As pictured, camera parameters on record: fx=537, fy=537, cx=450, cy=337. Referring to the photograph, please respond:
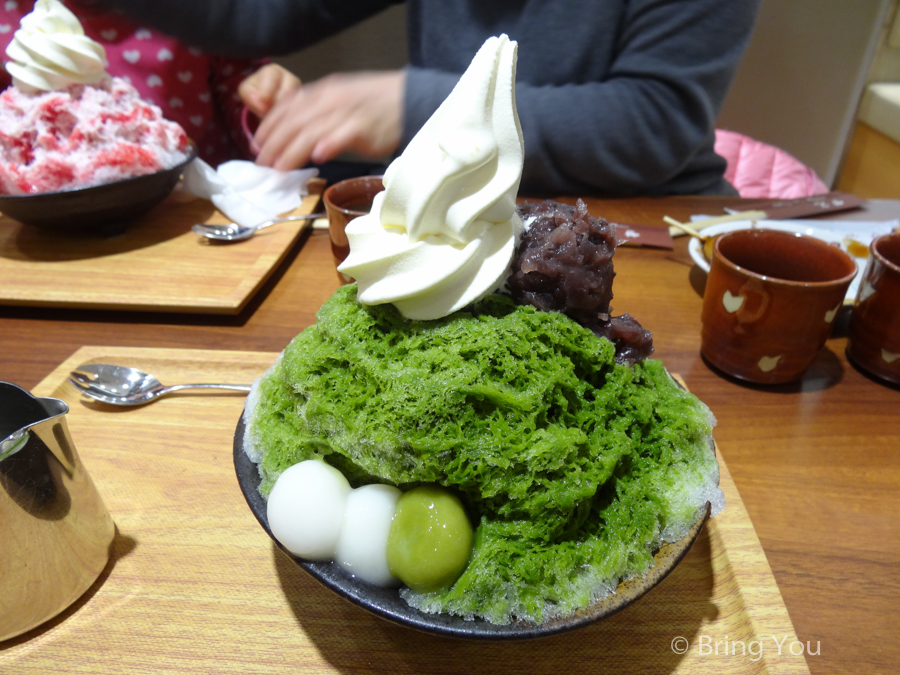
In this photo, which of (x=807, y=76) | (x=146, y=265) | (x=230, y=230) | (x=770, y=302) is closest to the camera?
(x=770, y=302)

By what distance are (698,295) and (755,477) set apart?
24.5 inches

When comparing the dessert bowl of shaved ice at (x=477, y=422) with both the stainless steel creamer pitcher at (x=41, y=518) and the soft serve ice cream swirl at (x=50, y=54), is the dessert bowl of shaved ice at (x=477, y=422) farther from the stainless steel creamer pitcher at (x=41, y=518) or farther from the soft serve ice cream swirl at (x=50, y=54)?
the soft serve ice cream swirl at (x=50, y=54)

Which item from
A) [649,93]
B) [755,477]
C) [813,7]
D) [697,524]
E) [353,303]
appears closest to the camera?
[697,524]

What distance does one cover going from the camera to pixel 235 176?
1.83m

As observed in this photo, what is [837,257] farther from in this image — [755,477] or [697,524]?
[697,524]

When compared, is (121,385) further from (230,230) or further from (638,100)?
(638,100)

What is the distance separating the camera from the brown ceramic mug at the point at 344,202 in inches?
50.9

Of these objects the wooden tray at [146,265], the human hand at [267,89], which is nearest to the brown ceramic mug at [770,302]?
the wooden tray at [146,265]

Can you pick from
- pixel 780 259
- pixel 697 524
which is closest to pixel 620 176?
pixel 780 259

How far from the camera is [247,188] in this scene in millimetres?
1793

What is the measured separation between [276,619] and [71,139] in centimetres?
143

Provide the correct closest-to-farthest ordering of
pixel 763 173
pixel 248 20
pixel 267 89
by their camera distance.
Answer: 1. pixel 267 89
2. pixel 248 20
3. pixel 763 173

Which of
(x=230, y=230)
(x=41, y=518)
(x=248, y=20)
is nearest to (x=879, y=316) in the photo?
(x=41, y=518)

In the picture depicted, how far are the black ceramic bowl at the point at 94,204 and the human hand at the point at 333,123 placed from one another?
11.7 inches
